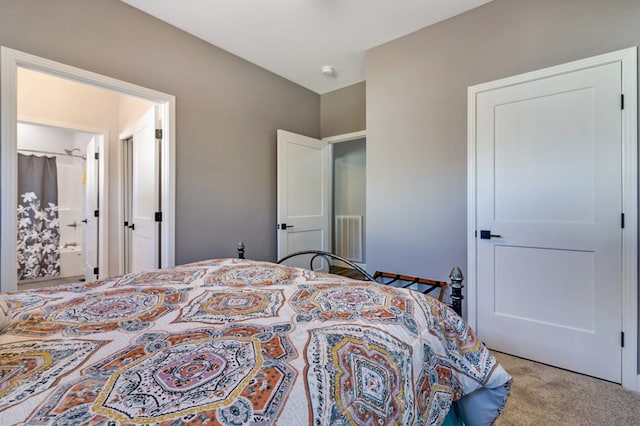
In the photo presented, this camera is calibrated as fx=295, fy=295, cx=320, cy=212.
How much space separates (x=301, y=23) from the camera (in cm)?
251

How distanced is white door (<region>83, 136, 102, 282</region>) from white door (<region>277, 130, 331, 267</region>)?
229 cm

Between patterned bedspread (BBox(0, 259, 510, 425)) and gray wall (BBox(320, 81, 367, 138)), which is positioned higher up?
gray wall (BBox(320, 81, 367, 138))

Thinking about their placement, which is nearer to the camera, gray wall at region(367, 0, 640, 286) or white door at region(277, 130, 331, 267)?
gray wall at region(367, 0, 640, 286)

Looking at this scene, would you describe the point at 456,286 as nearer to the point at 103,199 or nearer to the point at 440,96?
the point at 440,96

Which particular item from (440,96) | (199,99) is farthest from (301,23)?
(440,96)

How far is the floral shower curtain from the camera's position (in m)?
4.15

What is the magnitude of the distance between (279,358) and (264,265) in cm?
108

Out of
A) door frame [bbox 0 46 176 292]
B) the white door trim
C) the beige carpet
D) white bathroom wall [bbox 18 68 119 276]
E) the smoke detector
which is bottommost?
the beige carpet

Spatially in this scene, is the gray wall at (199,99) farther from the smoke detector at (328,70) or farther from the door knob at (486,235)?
the door knob at (486,235)

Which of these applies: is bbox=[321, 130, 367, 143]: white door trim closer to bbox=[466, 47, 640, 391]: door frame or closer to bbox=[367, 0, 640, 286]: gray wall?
bbox=[367, 0, 640, 286]: gray wall

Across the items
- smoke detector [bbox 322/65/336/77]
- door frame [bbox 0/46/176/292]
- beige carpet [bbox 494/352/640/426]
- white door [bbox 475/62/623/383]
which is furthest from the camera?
smoke detector [bbox 322/65/336/77]

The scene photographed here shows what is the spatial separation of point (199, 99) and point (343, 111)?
1.82 meters

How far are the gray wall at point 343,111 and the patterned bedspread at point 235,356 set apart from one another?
2794mm

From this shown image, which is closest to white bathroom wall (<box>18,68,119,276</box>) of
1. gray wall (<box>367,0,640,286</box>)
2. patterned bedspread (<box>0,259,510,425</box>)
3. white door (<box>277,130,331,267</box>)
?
white door (<box>277,130,331,267</box>)
